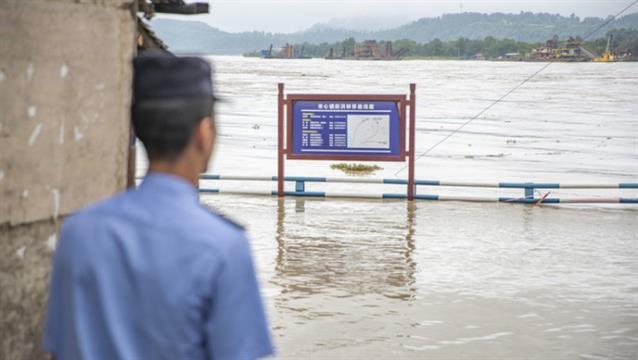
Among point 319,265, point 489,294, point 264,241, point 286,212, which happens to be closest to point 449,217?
point 286,212

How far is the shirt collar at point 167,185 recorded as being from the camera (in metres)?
2.53

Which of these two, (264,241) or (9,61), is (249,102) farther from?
(9,61)

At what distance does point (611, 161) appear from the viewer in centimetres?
2875

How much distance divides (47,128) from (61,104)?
0.46ft

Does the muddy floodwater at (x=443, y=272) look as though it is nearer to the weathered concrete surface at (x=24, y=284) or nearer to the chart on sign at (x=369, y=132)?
the chart on sign at (x=369, y=132)

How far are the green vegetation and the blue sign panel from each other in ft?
20.5

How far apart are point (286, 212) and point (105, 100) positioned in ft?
33.9

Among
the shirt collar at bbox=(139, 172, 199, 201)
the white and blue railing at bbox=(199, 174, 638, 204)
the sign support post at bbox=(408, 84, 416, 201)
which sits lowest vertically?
the white and blue railing at bbox=(199, 174, 638, 204)

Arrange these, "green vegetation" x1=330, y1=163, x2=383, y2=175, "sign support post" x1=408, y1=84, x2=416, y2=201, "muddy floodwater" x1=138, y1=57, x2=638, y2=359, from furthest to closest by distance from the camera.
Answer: "green vegetation" x1=330, y1=163, x2=383, y2=175, "sign support post" x1=408, y1=84, x2=416, y2=201, "muddy floodwater" x1=138, y1=57, x2=638, y2=359

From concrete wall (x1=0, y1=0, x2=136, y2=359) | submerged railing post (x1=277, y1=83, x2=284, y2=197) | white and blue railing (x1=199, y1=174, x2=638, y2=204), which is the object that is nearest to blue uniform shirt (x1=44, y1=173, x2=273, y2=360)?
concrete wall (x1=0, y1=0, x2=136, y2=359)

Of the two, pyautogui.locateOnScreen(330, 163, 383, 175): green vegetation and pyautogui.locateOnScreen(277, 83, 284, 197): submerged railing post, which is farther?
pyautogui.locateOnScreen(330, 163, 383, 175): green vegetation

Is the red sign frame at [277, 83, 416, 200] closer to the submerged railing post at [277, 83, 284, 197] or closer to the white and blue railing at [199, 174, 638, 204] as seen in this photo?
the submerged railing post at [277, 83, 284, 197]

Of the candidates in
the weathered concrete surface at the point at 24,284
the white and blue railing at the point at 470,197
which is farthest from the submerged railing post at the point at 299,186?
the weathered concrete surface at the point at 24,284

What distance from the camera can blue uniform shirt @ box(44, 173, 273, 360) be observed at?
2.44m
